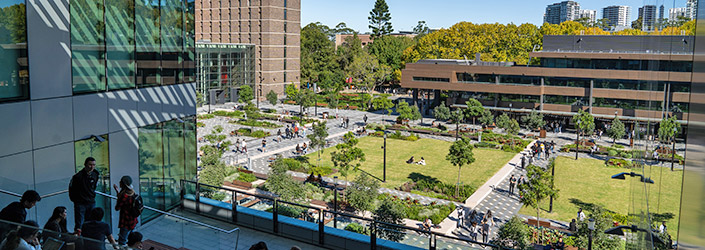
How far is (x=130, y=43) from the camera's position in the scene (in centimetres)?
1223

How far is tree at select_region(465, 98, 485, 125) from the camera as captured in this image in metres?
49.7

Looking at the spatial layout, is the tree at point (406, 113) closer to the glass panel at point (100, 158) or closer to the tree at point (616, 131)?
the tree at point (616, 131)

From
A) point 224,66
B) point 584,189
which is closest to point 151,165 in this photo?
point 584,189

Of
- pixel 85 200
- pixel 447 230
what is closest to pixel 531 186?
pixel 447 230

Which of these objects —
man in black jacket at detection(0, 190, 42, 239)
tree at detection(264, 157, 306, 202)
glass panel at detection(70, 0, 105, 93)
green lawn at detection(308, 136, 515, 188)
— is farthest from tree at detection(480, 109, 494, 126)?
man in black jacket at detection(0, 190, 42, 239)

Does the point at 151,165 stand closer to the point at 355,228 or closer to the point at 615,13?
the point at 355,228

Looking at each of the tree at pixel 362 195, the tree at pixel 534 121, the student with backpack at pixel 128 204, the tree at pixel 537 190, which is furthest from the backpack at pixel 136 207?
the tree at pixel 534 121

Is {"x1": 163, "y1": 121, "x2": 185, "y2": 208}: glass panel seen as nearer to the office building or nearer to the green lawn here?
the office building

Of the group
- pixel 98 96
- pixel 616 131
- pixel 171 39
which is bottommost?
pixel 616 131

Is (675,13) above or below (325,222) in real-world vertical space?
above

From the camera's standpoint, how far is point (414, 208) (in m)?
23.3

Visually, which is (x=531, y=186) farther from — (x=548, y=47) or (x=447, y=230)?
(x=548, y=47)

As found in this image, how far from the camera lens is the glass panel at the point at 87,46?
10.6 m

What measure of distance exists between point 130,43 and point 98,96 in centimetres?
161
